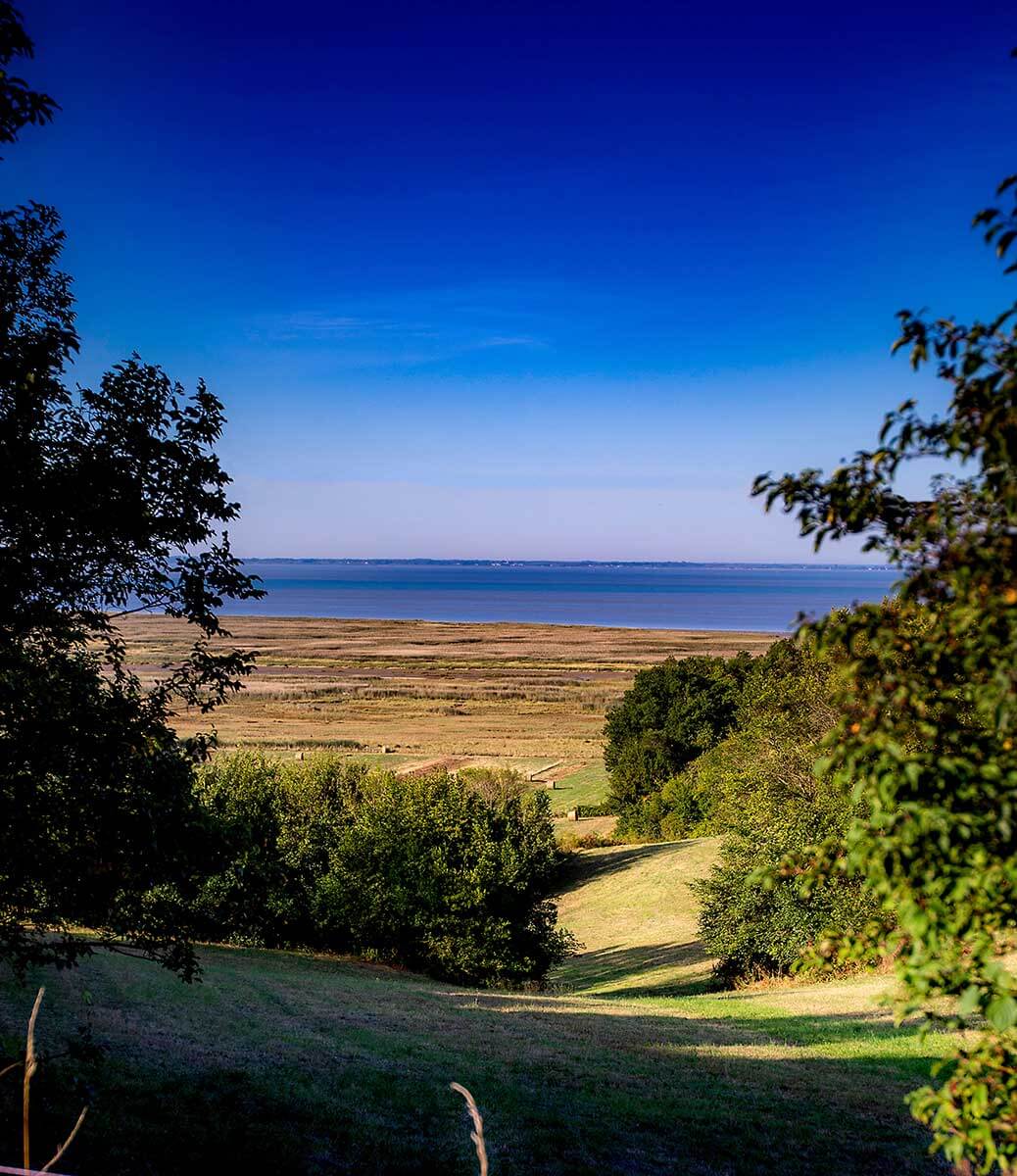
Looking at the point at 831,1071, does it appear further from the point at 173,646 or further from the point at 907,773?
the point at 173,646

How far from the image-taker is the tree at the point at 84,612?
29.8 ft

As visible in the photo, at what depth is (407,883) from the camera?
108ft

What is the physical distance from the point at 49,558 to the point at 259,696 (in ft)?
361

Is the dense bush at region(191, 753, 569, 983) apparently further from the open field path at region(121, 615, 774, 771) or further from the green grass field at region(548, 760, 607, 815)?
the green grass field at region(548, 760, 607, 815)

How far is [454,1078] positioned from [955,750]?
1128 centimetres

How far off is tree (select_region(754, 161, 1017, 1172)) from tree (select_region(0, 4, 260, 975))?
7.23 metres

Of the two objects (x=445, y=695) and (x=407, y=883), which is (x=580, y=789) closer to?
(x=407, y=883)

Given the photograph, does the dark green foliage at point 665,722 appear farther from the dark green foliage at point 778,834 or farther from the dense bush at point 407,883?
the dense bush at point 407,883

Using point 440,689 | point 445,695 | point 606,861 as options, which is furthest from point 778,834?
point 440,689

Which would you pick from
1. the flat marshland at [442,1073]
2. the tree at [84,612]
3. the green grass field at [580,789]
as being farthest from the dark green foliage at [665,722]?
the tree at [84,612]

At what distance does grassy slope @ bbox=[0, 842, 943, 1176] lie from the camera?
10094 mm

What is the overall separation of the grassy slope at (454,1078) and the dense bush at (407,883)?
901 centimetres

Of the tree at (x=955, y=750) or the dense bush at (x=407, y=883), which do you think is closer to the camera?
the tree at (x=955, y=750)

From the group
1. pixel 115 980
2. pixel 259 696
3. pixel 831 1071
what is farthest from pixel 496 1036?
pixel 259 696
